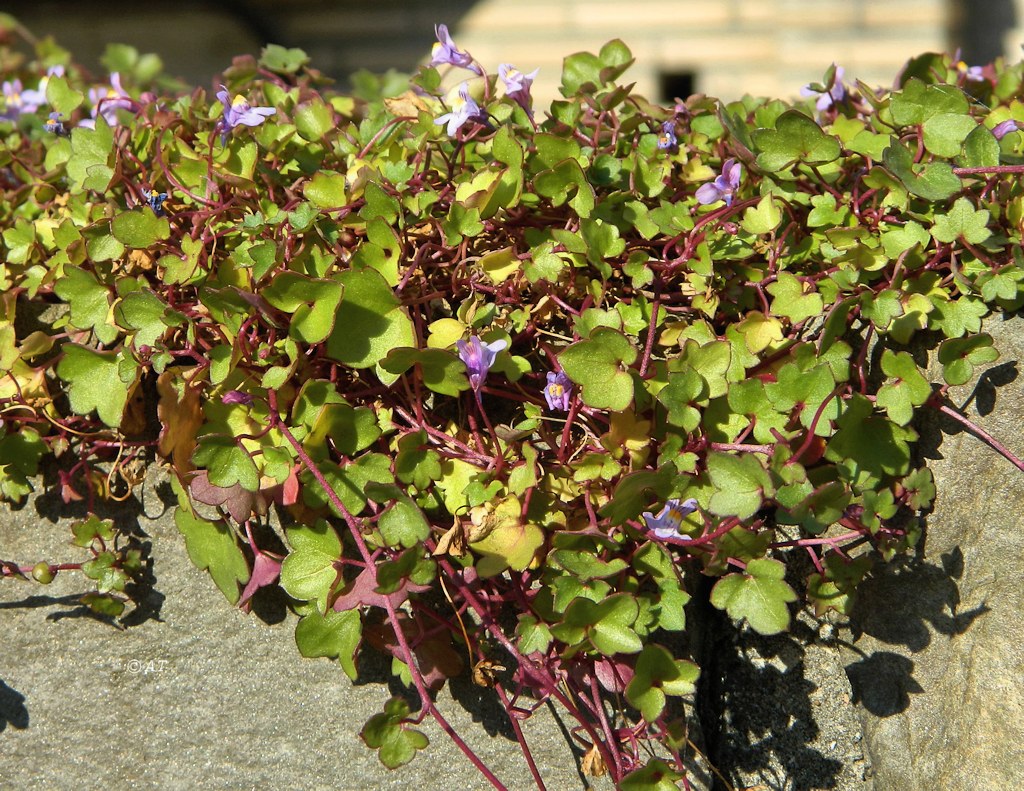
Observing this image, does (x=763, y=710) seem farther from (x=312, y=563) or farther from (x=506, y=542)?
(x=312, y=563)

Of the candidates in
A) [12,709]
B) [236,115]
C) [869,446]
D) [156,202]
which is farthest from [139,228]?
[869,446]

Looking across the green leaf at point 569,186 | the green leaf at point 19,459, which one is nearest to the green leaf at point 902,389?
the green leaf at point 569,186

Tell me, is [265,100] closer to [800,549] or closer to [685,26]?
[800,549]

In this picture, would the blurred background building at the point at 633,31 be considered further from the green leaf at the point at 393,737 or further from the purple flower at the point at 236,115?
the green leaf at the point at 393,737

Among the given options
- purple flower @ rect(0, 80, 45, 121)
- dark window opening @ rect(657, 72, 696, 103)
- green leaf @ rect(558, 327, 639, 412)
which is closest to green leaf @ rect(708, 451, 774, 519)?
green leaf @ rect(558, 327, 639, 412)

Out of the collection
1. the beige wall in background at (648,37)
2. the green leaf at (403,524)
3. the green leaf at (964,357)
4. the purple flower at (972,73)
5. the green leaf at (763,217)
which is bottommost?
the beige wall in background at (648,37)

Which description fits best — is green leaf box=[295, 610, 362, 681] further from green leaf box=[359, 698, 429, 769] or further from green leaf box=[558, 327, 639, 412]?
green leaf box=[558, 327, 639, 412]
